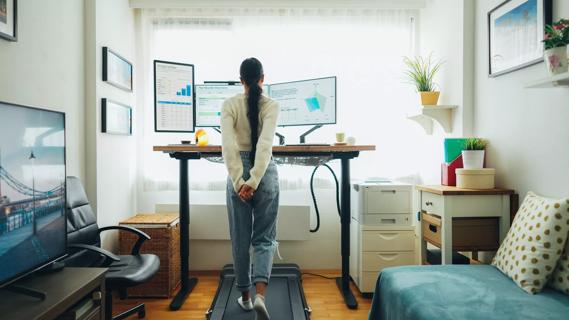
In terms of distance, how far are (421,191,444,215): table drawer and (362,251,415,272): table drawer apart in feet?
1.51

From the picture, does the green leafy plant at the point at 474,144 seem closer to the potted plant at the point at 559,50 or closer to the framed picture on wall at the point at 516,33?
the framed picture on wall at the point at 516,33

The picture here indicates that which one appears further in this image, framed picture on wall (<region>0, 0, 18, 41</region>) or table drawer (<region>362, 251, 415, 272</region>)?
table drawer (<region>362, 251, 415, 272</region>)

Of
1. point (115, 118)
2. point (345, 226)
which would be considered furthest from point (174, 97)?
point (345, 226)

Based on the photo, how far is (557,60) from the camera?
1.47 meters

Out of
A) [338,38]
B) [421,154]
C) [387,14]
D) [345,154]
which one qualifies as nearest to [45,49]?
[345,154]

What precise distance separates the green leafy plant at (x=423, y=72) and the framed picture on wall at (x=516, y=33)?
0.53 meters

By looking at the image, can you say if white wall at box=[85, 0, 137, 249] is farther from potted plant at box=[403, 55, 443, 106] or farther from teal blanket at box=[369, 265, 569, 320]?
potted plant at box=[403, 55, 443, 106]

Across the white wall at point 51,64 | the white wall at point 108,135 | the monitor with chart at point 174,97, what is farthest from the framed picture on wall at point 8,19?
the monitor with chart at point 174,97

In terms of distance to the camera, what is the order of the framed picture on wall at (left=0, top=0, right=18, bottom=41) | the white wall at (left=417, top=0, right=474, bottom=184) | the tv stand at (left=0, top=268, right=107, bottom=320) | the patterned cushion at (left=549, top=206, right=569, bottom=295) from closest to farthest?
the tv stand at (left=0, top=268, right=107, bottom=320) < the patterned cushion at (left=549, top=206, right=569, bottom=295) < the framed picture on wall at (left=0, top=0, right=18, bottom=41) < the white wall at (left=417, top=0, right=474, bottom=184)

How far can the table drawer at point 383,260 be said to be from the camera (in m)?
2.46

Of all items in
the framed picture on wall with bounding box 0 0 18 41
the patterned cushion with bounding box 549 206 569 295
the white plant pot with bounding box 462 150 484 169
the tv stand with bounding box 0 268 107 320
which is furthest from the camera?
the white plant pot with bounding box 462 150 484 169

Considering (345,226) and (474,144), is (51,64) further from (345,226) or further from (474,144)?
(474,144)

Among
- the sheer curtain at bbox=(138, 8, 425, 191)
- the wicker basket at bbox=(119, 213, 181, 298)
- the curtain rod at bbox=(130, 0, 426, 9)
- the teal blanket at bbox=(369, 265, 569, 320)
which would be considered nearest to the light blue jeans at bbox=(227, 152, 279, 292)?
the teal blanket at bbox=(369, 265, 569, 320)

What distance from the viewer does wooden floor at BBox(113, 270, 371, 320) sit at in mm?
2180
